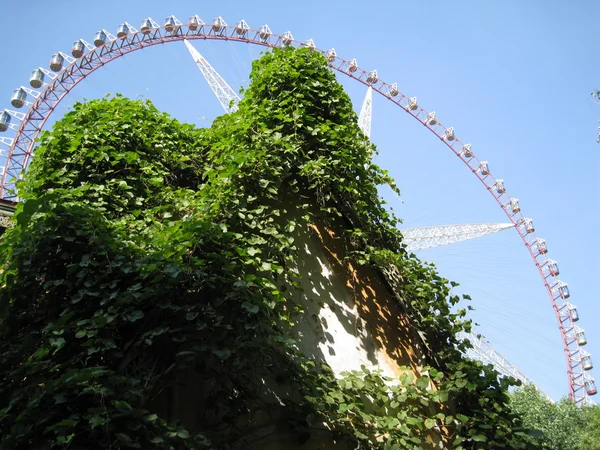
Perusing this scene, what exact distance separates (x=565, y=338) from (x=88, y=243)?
32.1 meters

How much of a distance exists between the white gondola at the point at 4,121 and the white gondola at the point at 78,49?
368cm

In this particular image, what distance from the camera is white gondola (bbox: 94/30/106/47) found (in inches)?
922

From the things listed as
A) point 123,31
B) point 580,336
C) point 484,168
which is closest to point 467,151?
point 484,168

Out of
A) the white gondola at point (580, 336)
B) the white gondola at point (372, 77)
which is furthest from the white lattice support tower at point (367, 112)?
the white gondola at point (580, 336)

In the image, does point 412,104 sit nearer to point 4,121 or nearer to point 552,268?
point 552,268

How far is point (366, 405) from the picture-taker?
584 cm

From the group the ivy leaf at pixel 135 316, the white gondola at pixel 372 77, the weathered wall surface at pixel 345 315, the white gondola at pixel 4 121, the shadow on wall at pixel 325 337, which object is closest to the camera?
the ivy leaf at pixel 135 316

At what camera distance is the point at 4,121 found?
2128cm

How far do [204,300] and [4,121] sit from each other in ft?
63.4

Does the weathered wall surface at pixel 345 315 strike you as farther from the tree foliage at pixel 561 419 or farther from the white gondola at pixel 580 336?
the white gondola at pixel 580 336

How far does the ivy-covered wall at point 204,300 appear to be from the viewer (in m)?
4.76

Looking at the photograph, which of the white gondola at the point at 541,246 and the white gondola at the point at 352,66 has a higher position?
the white gondola at the point at 352,66

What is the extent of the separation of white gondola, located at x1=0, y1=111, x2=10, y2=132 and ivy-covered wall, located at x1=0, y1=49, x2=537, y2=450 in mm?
16166

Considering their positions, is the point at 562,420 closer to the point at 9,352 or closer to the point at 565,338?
the point at 565,338
